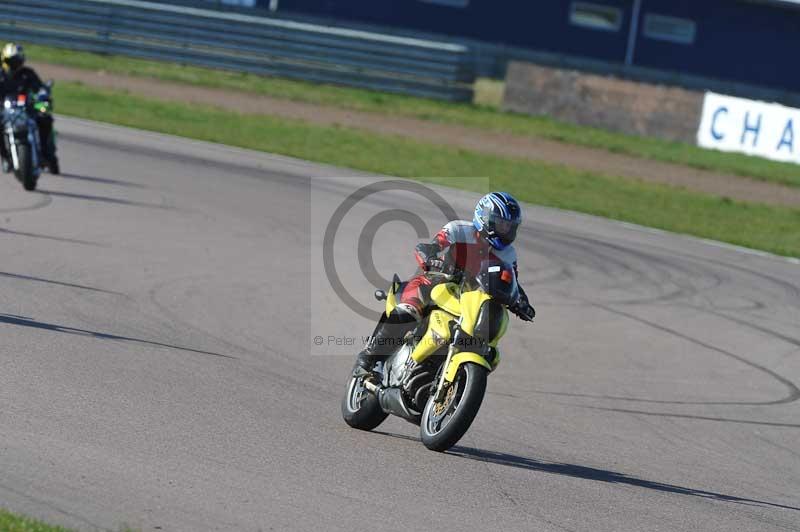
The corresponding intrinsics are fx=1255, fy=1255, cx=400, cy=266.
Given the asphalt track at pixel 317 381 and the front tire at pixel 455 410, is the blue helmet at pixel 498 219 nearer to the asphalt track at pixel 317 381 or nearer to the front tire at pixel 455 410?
the front tire at pixel 455 410

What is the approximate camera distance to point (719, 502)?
693cm

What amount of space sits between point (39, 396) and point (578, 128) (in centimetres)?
2256

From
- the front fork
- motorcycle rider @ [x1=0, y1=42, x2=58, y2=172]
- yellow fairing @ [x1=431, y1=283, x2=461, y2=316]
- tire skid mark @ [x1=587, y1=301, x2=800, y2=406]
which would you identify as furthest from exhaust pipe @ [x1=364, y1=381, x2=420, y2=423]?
motorcycle rider @ [x1=0, y1=42, x2=58, y2=172]

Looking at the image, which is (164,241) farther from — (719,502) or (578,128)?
(578,128)

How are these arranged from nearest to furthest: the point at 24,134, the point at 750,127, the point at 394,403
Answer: the point at 394,403 → the point at 24,134 → the point at 750,127

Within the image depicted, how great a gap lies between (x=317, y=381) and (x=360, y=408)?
127cm

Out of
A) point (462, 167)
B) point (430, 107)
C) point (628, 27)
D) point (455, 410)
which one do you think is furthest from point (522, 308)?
point (628, 27)

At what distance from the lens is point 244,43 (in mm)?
29859

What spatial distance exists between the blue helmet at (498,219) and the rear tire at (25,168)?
9280 millimetres

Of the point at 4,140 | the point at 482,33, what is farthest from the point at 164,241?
the point at 482,33

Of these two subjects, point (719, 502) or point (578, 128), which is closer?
point (719, 502)

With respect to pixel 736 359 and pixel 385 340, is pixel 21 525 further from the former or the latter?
pixel 736 359

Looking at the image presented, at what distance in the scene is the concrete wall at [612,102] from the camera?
27703mm

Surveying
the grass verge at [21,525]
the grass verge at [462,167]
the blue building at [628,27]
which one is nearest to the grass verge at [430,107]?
the grass verge at [462,167]
